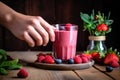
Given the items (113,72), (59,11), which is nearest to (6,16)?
(113,72)

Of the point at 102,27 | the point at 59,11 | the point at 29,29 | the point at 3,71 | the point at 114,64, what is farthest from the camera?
the point at 59,11

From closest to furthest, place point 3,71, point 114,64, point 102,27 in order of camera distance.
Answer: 1. point 3,71
2. point 114,64
3. point 102,27

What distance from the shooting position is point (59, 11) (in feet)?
9.20

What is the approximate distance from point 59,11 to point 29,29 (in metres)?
1.79

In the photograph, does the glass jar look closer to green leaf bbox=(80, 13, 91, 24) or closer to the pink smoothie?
green leaf bbox=(80, 13, 91, 24)

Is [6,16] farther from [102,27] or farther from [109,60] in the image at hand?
[102,27]

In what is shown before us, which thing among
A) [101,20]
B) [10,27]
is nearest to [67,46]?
[101,20]

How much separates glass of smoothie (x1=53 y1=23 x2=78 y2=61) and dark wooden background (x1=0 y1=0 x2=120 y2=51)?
132 cm

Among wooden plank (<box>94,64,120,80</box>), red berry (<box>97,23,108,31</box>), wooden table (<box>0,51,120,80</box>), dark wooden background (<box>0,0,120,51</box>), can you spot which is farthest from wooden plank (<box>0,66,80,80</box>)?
dark wooden background (<box>0,0,120,51</box>)

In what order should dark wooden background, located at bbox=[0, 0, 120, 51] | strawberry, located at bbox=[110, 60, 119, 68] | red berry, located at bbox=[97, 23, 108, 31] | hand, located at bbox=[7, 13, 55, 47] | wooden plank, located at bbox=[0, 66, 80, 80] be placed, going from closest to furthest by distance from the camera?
hand, located at bbox=[7, 13, 55, 47]
wooden plank, located at bbox=[0, 66, 80, 80]
strawberry, located at bbox=[110, 60, 119, 68]
red berry, located at bbox=[97, 23, 108, 31]
dark wooden background, located at bbox=[0, 0, 120, 51]

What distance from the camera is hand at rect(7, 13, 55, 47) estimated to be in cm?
103

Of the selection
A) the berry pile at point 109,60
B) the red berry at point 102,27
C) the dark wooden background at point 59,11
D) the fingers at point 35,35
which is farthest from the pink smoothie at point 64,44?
the dark wooden background at point 59,11

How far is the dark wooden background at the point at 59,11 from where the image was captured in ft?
9.06

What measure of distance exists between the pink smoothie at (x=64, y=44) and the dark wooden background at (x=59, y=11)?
132cm
